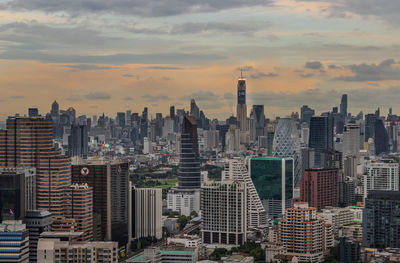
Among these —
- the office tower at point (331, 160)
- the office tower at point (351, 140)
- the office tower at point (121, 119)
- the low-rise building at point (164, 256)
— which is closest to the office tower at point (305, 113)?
the office tower at point (351, 140)

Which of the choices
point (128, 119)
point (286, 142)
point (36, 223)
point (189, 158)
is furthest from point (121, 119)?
point (36, 223)

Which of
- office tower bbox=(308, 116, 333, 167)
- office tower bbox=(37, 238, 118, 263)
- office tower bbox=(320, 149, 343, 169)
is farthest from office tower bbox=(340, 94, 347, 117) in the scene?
office tower bbox=(37, 238, 118, 263)

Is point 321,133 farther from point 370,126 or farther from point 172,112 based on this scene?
point 172,112

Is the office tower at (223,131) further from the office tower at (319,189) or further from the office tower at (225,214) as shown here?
the office tower at (225,214)

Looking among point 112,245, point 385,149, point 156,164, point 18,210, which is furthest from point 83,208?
point 385,149

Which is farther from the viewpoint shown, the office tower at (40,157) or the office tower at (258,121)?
the office tower at (258,121)

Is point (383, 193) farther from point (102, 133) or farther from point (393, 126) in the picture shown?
point (102, 133)
